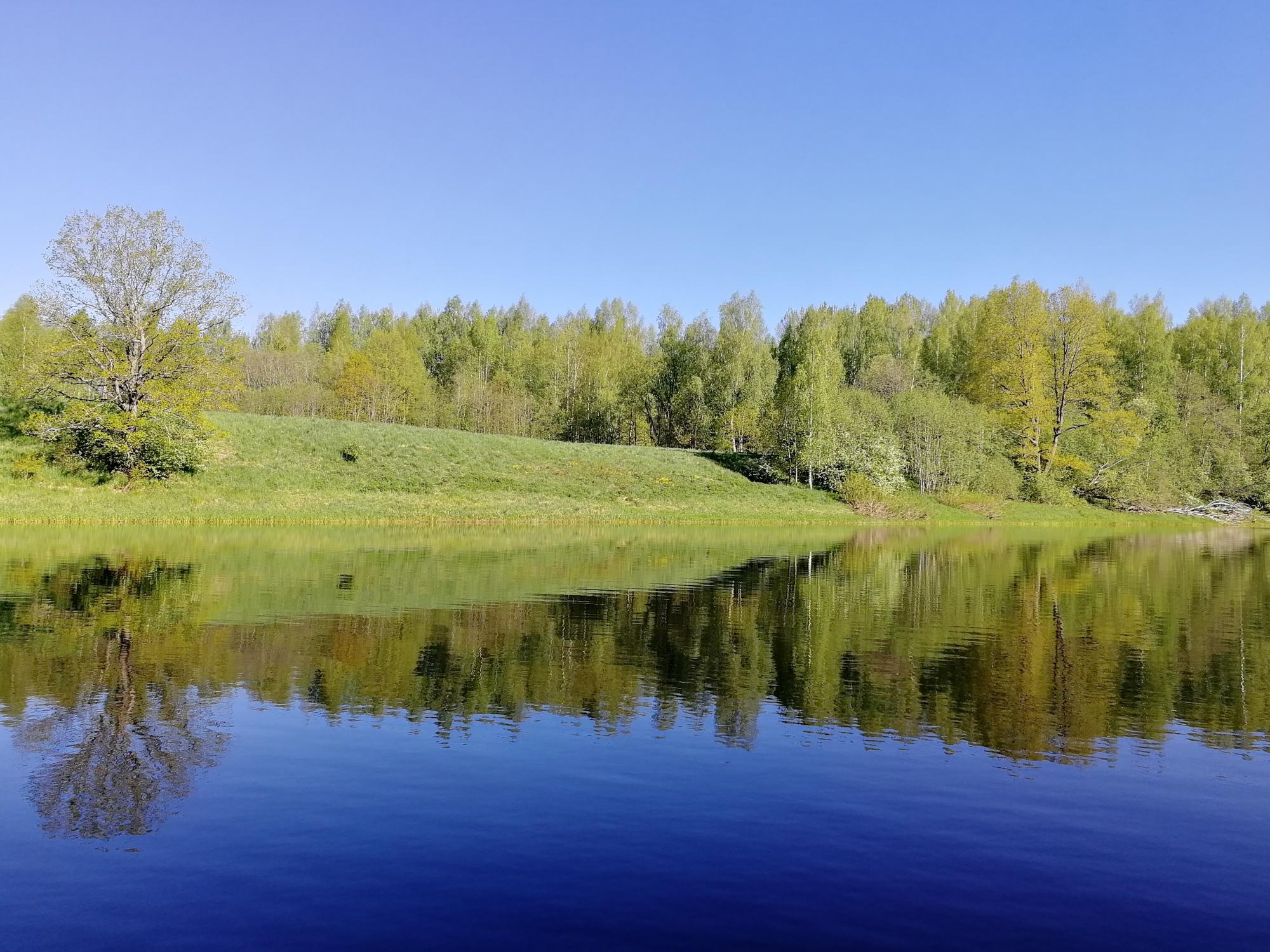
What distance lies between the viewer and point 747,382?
107438 mm

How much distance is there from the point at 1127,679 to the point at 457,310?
143 metres

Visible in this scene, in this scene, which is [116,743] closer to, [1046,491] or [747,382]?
[1046,491]

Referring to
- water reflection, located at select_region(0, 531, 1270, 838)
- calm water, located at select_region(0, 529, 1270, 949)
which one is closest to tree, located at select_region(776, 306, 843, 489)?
water reflection, located at select_region(0, 531, 1270, 838)

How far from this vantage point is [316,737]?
40.7 ft

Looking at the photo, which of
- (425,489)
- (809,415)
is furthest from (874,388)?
(425,489)

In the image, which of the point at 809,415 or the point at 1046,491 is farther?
the point at 1046,491

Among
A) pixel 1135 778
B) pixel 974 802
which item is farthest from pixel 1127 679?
pixel 974 802

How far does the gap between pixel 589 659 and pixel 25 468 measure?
47696mm

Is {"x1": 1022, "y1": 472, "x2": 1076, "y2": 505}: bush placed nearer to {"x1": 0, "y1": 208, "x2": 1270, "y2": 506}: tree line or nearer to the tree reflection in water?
{"x1": 0, "y1": 208, "x2": 1270, "y2": 506}: tree line

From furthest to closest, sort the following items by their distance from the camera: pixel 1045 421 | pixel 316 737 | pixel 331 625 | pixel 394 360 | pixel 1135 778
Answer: pixel 394 360, pixel 1045 421, pixel 331 625, pixel 316 737, pixel 1135 778

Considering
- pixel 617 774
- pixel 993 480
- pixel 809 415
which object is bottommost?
pixel 617 774

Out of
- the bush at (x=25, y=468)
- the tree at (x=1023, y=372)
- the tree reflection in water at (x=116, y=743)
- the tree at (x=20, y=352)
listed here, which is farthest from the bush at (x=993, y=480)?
the tree reflection in water at (x=116, y=743)

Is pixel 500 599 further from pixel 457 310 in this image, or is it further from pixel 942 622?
pixel 457 310

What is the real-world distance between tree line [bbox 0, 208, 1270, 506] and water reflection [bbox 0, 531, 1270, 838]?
90.2 feet
